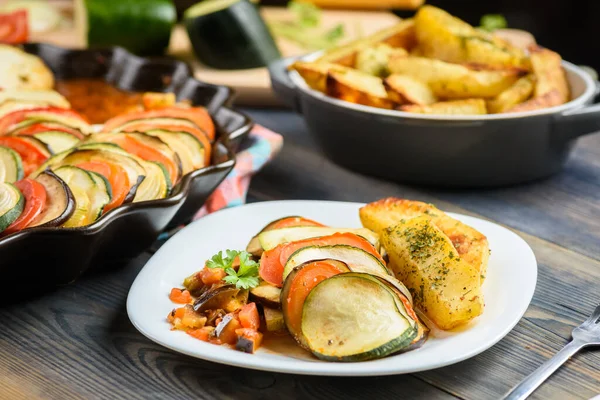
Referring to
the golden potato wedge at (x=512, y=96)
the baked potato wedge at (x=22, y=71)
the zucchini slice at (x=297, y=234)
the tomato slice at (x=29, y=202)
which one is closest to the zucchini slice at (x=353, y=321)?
the zucchini slice at (x=297, y=234)

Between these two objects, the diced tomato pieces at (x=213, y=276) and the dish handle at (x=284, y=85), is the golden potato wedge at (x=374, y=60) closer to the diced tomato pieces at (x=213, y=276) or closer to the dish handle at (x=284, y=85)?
the dish handle at (x=284, y=85)

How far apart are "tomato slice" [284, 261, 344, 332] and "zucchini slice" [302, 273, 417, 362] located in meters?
0.04

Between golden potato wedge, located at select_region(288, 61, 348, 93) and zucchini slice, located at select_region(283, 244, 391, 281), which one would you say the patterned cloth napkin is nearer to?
golden potato wedge, located at select_region(288, 61, 348, 93)

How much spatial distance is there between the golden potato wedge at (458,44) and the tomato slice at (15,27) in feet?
8.84

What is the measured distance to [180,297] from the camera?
6.66 ft

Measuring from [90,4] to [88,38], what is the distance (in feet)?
0.65

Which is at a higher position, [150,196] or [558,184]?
[150,196]

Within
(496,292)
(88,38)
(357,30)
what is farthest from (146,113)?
(357,30)

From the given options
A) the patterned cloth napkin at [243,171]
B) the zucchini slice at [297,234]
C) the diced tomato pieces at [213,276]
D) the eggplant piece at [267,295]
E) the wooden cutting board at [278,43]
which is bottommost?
the wooden cutting board at [278,43]

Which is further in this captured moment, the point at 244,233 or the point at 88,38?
the point at 88,38

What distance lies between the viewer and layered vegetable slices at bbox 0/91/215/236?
2086 mm

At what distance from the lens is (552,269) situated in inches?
96.8

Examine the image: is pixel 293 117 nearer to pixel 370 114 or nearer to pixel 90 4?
pixel 370 114

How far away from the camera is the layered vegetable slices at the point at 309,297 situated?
5.71ft
